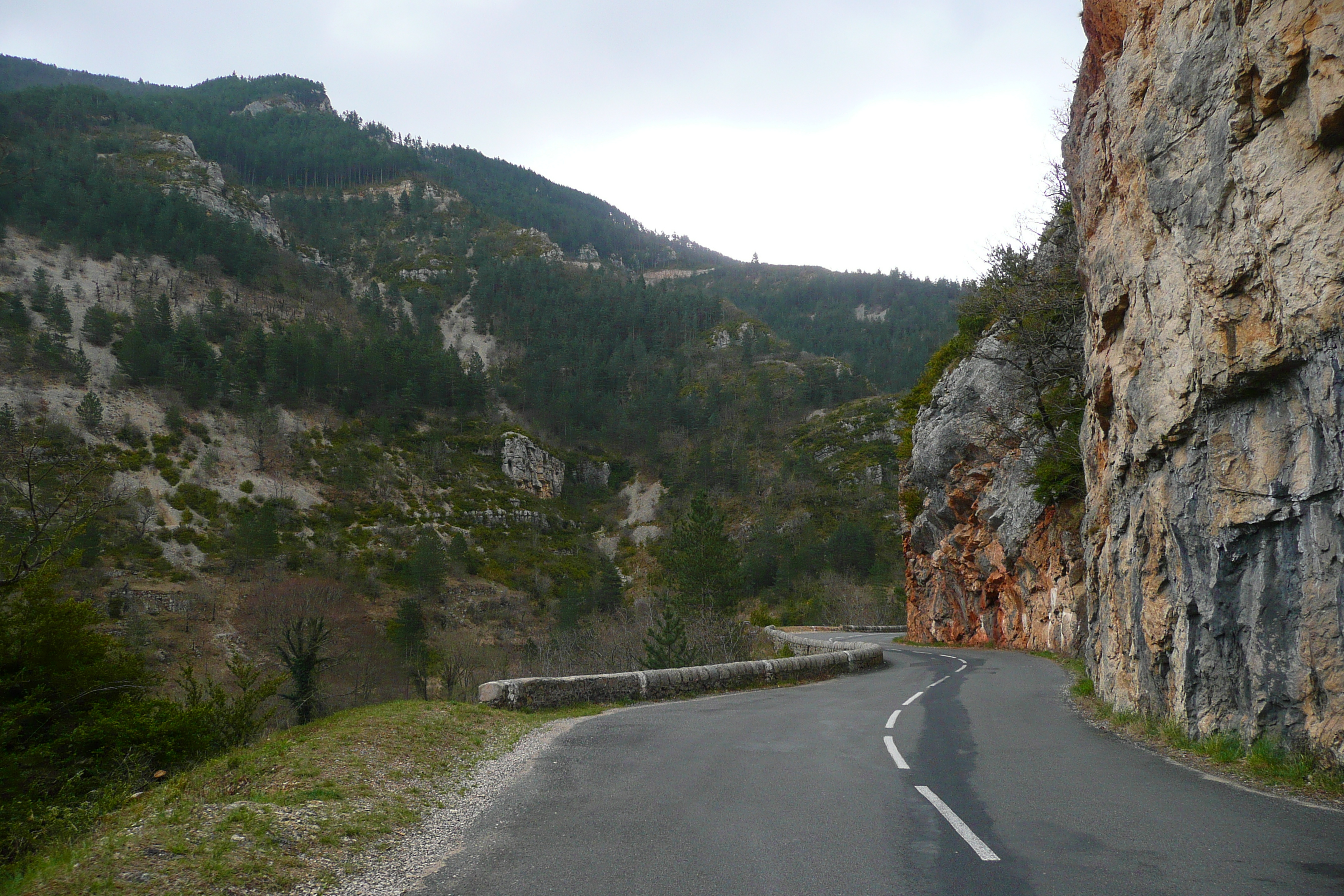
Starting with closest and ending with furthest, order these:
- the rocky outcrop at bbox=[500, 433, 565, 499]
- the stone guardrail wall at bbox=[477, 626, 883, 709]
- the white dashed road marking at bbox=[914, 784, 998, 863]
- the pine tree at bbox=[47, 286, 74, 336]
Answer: the white dashed road marking at bbox=[914, 784, 998, 863] → the stone guardrail wall at bbox=[477, 626, 883, 709] → the pine tree at bbox=[47, 286, 74, 336] → the rocky outcrop at bbox=[500, 433, 565, 499]

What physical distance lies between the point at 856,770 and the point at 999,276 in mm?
22930

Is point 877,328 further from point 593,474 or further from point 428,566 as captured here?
point 428,566

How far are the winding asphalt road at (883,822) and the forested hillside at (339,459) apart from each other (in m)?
4.91

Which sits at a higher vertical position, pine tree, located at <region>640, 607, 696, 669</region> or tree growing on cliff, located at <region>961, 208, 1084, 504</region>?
tree growing on cliff, located at <region>961, 208, 1084, 504</region>

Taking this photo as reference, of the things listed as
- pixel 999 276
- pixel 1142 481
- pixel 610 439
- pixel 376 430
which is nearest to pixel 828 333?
pixel 610 439

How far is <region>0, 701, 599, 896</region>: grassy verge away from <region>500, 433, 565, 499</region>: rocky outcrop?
3499 inches

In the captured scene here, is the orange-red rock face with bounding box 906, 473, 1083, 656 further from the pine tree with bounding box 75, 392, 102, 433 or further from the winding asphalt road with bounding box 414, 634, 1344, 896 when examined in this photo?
the pine tree with bounding box 75, 392, 102, 433

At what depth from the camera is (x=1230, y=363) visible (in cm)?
830

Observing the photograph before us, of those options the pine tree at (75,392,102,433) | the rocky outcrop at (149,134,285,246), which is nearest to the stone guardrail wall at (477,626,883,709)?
the pine tree at (75,392,102,433)

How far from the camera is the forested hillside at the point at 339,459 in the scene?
1191 cm

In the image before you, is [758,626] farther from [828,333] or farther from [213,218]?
[828,333]

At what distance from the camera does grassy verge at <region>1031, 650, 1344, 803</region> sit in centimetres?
671

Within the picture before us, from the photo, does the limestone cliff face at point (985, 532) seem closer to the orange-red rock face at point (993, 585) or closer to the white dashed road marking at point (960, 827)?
the orange-red rock face at point (993, 585)

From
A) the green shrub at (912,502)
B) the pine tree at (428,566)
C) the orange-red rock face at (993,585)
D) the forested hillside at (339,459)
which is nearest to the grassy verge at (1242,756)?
the forested hillside at (339,459)
